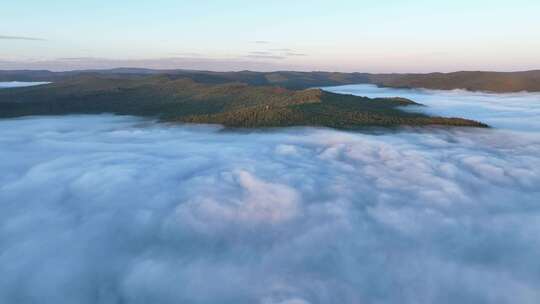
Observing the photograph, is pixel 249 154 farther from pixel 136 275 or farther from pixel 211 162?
pixel 136 275

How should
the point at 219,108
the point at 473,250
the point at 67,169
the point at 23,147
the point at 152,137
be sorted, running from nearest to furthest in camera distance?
the point at 473,250 → the point at 67,169 → the point at 23,147 → the point at 152,137 → the point at 219,108

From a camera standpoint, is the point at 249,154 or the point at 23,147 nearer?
the point at 249,154

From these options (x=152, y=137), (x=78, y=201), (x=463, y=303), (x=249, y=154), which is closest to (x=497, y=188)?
(x=463, y=303)

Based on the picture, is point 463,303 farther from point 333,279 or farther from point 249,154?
point 249,154

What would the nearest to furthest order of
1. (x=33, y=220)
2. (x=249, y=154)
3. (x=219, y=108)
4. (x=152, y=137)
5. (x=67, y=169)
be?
(x=33, y=220)
(x=67, y=169)
(x=249, y=154)
(x=152, y=137)
(x=219, y=108)

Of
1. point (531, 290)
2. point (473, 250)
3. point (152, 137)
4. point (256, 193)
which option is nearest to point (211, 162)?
point (256, 193)

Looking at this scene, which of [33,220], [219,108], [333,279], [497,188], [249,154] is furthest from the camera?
[219,108]
